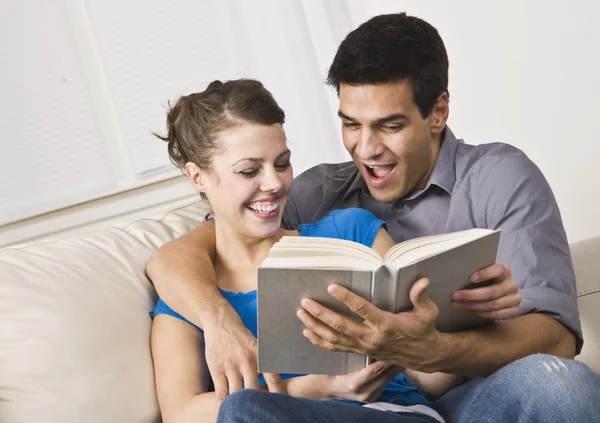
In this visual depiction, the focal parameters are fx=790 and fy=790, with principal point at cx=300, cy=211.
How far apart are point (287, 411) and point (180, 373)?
423 millimetres

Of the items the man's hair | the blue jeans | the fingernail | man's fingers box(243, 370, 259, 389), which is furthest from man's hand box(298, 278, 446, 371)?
the man's hair

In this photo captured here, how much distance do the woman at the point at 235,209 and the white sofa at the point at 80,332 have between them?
0.06 metres

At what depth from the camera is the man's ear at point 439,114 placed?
1.93 metres

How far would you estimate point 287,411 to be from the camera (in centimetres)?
121

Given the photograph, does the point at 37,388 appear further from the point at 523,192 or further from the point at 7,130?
the point at 7,130

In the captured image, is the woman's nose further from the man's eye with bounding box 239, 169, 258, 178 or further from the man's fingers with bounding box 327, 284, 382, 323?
the man's fingers with bounding box 327, 284, 382, 323

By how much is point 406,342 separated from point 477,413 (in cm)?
21

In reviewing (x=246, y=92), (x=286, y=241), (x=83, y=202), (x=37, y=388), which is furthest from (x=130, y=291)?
(x=83, y=202)

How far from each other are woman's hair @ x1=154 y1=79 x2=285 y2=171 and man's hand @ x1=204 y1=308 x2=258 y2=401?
392 millimetres

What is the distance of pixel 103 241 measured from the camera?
6.01ft

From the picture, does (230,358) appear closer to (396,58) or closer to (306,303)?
(306,303)

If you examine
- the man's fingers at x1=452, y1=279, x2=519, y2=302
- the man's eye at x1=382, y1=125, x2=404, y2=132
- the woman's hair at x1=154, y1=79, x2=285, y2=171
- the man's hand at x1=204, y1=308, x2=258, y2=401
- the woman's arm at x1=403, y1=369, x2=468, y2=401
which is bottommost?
the woman's arm at x1=403, y1=369, x2=468, y2=401

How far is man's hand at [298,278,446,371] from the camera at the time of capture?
1.16 m

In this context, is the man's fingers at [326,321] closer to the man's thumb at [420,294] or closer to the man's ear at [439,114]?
the man's thumb at [420,294]
